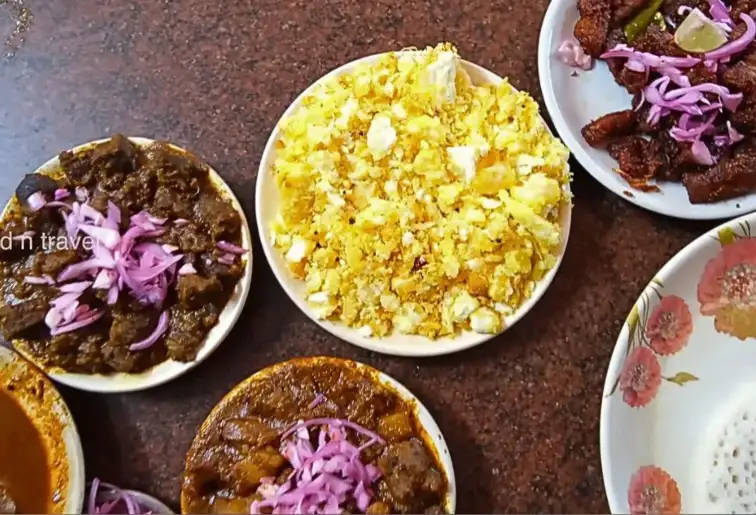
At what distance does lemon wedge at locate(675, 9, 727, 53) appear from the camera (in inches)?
68.7

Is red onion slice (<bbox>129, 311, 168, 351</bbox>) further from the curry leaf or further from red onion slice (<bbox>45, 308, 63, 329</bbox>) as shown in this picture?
the curry leaf

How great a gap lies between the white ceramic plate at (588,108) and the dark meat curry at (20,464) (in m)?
1.24

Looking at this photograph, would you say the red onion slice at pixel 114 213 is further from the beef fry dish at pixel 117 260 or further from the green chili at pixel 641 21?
the green chili at pixel 641 21

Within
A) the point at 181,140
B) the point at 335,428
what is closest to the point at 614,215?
the point at 335,428

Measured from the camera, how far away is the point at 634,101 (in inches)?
70.7

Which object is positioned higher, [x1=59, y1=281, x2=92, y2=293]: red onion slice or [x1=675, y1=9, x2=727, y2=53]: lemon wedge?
[x1=675, y1=9, x2=727, y2=53]: lemon wedge

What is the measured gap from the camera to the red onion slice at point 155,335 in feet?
5.33

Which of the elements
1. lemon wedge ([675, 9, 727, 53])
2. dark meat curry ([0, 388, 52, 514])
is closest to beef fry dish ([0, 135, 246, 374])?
dark meat curry ([0, 388, 52, 514])

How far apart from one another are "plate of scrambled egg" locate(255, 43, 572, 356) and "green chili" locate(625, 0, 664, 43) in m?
0.33

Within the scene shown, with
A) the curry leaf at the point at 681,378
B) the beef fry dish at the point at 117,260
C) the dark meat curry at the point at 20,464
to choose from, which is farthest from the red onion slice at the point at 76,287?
the curry leaf at the point at 681,378

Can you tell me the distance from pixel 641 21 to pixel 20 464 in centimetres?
159

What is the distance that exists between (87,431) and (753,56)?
1.60 metres

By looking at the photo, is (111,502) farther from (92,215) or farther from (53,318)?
(92,215)

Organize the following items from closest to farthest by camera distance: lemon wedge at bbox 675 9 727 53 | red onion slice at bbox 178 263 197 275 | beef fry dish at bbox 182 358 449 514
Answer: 1. beef fry dish at bbox 182 358 449 514
2. red onion slice at bbox 178 263 197 275
3. lemon wedge at bbox 675 9 727 53
